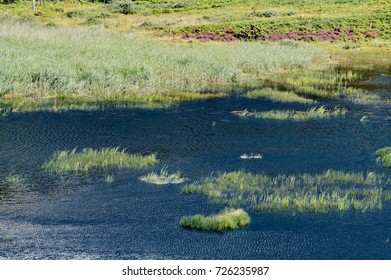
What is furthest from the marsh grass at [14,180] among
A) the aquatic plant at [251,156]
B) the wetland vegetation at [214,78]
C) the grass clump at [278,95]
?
the grass clump at [278,95]

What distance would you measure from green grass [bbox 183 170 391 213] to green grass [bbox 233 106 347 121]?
9.82m

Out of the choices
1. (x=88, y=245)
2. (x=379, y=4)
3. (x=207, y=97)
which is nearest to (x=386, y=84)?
(x=207, y=97)

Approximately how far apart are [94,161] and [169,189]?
12.4 feet

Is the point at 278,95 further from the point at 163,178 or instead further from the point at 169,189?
the point at 169,189

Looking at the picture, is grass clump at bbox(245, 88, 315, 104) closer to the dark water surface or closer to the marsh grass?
the dark water surface

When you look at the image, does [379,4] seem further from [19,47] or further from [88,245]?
[88,245]

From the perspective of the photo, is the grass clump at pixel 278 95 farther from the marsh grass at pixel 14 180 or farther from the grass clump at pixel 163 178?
the marsh grass at pixel 14 180

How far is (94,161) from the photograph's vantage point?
21.0 meters

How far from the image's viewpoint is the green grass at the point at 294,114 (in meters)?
29.8

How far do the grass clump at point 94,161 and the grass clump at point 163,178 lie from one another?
1244 mm

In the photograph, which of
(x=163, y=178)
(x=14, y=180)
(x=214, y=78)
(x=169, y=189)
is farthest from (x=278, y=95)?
(x=14, y=180)

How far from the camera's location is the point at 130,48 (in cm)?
4588

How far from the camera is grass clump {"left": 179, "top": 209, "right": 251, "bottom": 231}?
1522 cm

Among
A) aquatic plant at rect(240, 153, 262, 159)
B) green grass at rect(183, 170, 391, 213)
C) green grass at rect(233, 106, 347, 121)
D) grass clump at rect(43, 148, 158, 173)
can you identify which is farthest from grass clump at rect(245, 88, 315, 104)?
green grass at rect(183, 170, 391, 213)
